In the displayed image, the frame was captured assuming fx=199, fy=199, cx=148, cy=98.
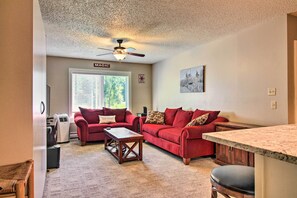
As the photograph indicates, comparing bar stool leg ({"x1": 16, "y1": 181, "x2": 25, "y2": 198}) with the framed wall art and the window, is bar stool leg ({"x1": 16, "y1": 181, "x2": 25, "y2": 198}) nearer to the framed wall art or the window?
the framed wall art

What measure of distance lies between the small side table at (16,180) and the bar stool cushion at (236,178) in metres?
1.18

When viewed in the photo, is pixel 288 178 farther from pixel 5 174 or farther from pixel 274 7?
pixel 274 7

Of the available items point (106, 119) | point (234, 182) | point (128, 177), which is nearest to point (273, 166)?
point (234, 182)

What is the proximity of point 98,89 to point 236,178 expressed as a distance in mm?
5481

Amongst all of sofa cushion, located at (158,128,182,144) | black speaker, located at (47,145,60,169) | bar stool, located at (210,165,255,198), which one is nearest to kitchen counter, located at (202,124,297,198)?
bar stool, located at (210,165,255,198)

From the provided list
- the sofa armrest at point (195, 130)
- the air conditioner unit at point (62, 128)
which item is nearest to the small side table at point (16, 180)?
the sofa armrest at point (195, 130)

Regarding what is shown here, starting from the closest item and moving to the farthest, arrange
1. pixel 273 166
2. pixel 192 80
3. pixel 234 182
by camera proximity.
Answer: pixel 273 166
pixel 234 182
pixel 192 80

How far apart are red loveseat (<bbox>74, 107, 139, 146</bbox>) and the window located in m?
0.61

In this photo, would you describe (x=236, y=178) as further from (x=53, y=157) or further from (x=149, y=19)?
(x=53, y=157)

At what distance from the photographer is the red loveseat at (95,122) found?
4809 millimetres

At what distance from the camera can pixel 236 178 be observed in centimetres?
128

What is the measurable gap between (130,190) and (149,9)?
2.38 m

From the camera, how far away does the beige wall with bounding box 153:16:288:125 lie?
3.03 metres

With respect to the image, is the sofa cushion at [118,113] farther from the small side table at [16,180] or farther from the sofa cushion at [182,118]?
the small side table at [16,180]
